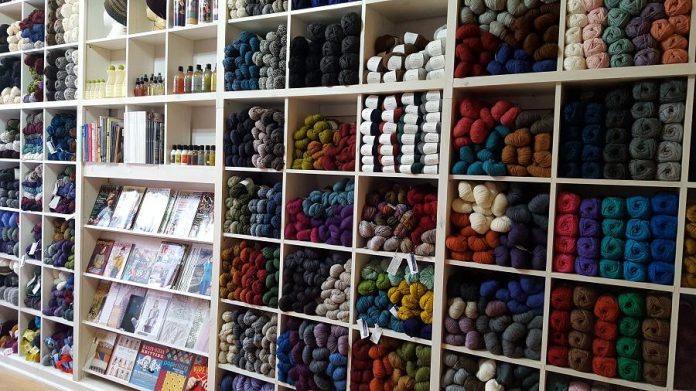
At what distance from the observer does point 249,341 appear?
2.60m

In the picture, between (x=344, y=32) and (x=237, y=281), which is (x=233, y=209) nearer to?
(x=237, y=281)

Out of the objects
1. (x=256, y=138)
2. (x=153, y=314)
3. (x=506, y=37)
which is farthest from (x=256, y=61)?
(x=153, y=314)

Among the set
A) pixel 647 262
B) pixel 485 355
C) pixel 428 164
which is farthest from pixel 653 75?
pixel 485 355

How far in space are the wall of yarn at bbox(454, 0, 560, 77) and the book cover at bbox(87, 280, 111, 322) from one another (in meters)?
2.69

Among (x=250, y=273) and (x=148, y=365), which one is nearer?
(x=250, y=273)

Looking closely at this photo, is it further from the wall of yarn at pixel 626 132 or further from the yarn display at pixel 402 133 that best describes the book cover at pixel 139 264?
the wall of yarn at pixel 626 132

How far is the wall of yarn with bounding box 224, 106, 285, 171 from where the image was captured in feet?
8.09

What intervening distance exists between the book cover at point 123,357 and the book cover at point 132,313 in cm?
11

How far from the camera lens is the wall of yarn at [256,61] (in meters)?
2.46

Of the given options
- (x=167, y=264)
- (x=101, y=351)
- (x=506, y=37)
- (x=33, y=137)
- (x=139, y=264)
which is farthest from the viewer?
(x=33, y=137)

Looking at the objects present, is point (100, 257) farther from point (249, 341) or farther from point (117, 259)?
point (249, 341)

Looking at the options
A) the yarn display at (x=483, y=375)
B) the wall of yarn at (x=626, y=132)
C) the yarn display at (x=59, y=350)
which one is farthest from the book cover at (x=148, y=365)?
the wall of yarn at (x=626, y=132)

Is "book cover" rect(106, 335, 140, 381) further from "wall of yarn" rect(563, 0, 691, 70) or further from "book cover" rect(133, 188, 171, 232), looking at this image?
"wall of yarn" rect(563, 0, 691, 70)

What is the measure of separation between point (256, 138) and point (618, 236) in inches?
67.1
